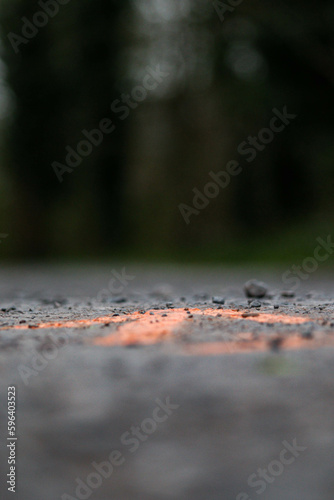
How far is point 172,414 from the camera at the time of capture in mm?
1229

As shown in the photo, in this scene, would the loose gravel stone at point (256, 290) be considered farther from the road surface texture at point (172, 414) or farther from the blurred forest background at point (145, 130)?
the blurred forest background at point (145, 130)

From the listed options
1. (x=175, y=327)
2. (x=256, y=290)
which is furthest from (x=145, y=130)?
(x=175, y=327)

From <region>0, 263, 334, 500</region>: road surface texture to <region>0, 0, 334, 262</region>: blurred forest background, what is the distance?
45.7 ft

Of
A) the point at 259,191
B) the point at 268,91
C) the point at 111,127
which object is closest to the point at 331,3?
A: the point at 268,91

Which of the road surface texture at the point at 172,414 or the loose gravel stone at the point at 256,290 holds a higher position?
the road surface texture at the point at 172,414

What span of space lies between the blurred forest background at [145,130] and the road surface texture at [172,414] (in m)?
13.9

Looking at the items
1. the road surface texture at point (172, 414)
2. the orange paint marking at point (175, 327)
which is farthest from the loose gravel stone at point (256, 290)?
the road surface texture at point (172, 414)

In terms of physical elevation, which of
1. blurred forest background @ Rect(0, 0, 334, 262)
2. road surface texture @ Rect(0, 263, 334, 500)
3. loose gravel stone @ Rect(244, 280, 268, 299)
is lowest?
loose gravel stone @ Rect(244, 280, 268, 299)

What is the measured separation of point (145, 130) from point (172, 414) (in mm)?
19163

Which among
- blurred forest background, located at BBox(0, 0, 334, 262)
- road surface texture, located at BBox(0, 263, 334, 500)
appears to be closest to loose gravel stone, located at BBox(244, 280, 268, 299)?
road surface texture, located at BBox(0, 263, 334, 500)

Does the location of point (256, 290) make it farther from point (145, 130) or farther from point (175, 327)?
point (145, 130)

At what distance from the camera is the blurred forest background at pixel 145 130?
1636 centimetres

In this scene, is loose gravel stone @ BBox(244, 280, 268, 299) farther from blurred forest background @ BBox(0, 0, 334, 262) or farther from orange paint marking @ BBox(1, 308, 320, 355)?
blurred forest background @ BBox(0, 0, 334, 262)

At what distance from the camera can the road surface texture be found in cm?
96
